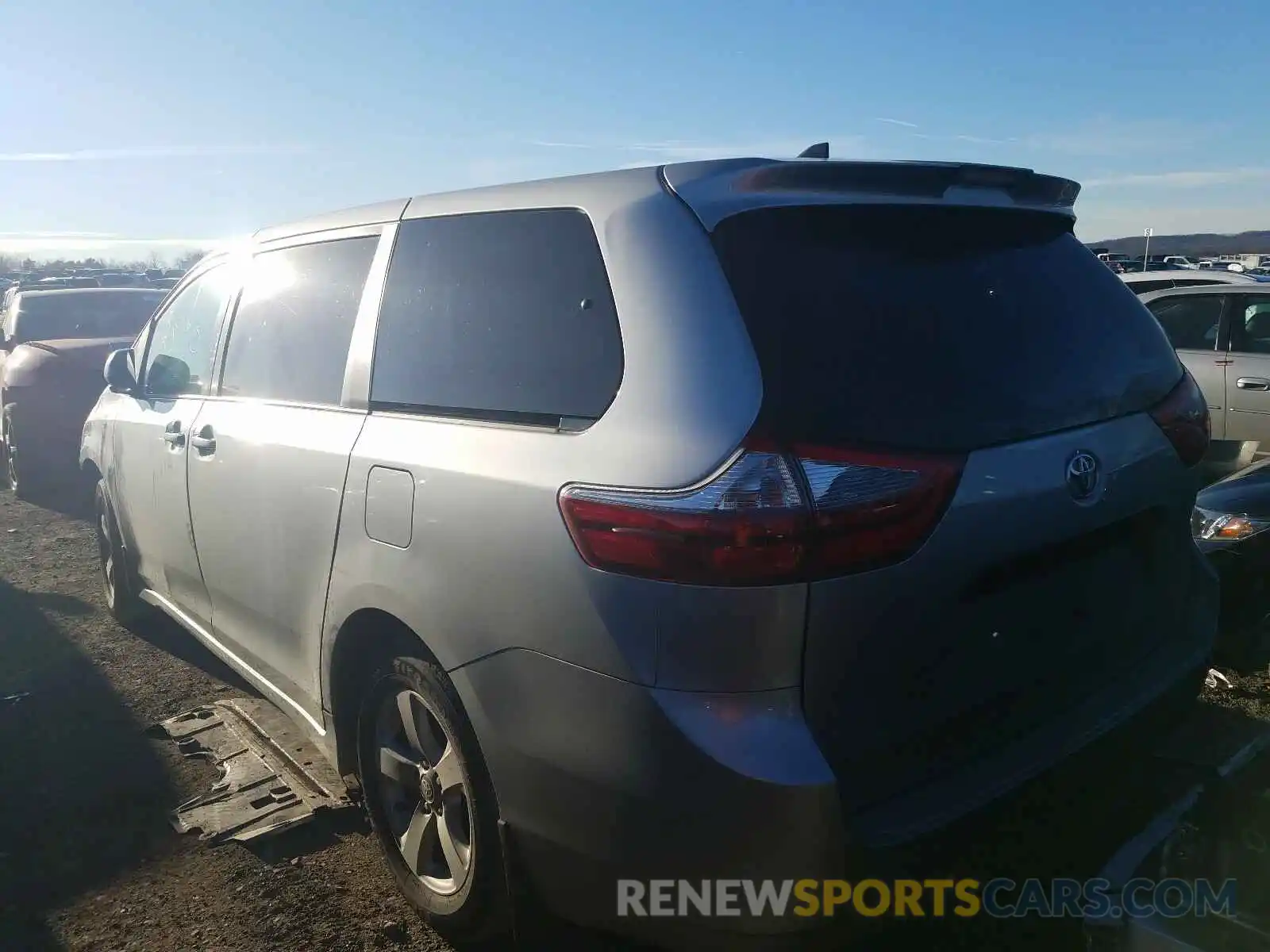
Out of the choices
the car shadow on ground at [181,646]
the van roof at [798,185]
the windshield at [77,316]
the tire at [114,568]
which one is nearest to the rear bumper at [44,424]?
the windshield at [77,316]

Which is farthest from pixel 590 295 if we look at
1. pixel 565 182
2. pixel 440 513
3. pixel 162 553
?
pixel 162 553

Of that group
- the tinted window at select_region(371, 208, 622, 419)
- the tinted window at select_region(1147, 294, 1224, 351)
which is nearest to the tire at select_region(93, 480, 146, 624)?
the tinted window at select_region(371, 208, 622, 419)

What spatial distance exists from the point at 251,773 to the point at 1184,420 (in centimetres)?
322

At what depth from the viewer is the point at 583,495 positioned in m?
2.05

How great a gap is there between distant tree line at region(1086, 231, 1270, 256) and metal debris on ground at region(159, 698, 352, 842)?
177 feet

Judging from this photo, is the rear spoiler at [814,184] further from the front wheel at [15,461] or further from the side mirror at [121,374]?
the front wheel at [15,461]

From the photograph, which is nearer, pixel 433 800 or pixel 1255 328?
pixel 433 800

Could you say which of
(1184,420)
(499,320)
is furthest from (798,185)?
(1184,420)

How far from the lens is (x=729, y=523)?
1.86 metres

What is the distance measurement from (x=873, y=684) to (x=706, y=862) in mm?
456

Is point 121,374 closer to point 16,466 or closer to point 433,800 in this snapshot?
point 433,800

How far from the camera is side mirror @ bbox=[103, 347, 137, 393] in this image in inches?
185

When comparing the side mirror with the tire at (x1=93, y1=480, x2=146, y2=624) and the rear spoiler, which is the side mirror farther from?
the rear spoiler

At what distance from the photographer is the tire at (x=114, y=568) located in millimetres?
5125
